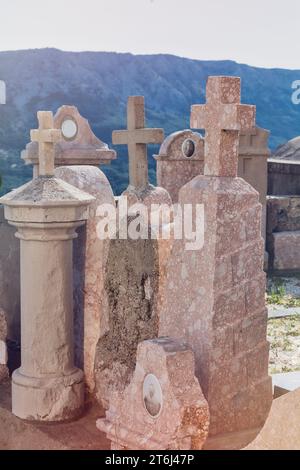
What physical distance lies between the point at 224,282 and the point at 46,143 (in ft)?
6.01

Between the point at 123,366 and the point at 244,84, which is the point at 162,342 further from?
the point at 244,84

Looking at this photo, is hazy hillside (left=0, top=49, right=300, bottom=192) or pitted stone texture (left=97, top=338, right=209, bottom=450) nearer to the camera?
pitted stone texture (left=97, top=338, right=209, bottom=450)

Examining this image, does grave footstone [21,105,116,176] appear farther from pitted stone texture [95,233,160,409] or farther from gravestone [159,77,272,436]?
gravestone [159,77,272,436]

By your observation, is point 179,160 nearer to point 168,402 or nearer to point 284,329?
point 284,329

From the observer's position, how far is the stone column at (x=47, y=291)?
427cm

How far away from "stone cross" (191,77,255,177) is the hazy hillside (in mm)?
34085

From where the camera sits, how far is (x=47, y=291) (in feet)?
14.3

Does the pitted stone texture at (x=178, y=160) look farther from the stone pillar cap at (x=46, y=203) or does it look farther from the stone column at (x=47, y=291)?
the stone pillar cap at (x=46, y=203)

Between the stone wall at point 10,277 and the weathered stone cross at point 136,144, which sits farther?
the stone wall at point 10,277

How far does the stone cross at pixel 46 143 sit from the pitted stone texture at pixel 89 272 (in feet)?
0.90

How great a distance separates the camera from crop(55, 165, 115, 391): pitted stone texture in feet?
15.3

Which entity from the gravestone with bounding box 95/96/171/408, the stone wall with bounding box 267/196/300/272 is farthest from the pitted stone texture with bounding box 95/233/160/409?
the stone wall with bounding box 267/196/300/272

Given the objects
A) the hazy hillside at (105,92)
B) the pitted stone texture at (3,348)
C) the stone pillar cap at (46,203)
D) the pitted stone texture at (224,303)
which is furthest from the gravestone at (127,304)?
the hazy hillside at (105,92)

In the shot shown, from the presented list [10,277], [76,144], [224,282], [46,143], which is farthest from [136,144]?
[76,144]
